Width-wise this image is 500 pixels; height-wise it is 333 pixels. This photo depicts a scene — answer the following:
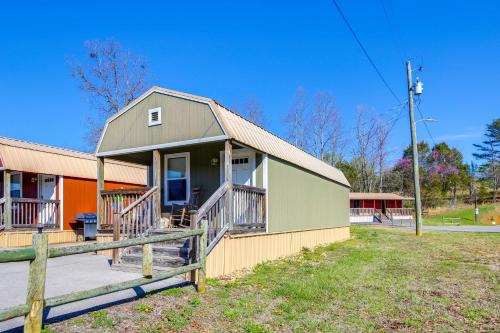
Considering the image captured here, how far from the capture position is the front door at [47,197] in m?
14.1

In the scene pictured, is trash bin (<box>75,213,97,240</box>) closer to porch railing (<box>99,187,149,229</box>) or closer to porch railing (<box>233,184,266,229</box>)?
porch railing (<box>99,187,149,229</box>)

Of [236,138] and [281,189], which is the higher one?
[236,138]

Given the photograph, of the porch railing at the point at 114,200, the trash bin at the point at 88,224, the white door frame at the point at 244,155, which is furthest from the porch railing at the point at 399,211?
the porch railing at the point at 114,200

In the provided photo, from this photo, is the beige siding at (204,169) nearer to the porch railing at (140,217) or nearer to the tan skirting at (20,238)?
the porch railing at (140,217)

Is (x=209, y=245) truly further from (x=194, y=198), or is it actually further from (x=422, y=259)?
(x=422, y=259)

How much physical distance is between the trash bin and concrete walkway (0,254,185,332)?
5.03m

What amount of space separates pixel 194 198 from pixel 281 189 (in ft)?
8.33

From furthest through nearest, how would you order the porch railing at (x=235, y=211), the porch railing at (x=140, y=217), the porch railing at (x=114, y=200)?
1. the porch railing at (x=114, y=200)
2. the porch railing at (x=140, y=217)
3. the porch railing at (x=235, y=211)

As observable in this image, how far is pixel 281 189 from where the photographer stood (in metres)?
10.6

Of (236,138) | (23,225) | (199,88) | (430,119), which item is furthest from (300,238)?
(199,88)

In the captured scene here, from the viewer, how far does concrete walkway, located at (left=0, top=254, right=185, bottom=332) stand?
4773mm

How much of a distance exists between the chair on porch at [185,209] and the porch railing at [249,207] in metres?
2.09

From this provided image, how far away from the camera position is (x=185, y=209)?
10.7 metres

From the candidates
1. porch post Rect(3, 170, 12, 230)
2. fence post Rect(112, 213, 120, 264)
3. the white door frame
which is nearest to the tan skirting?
porch post Rect(3, 170, 12, 230)
